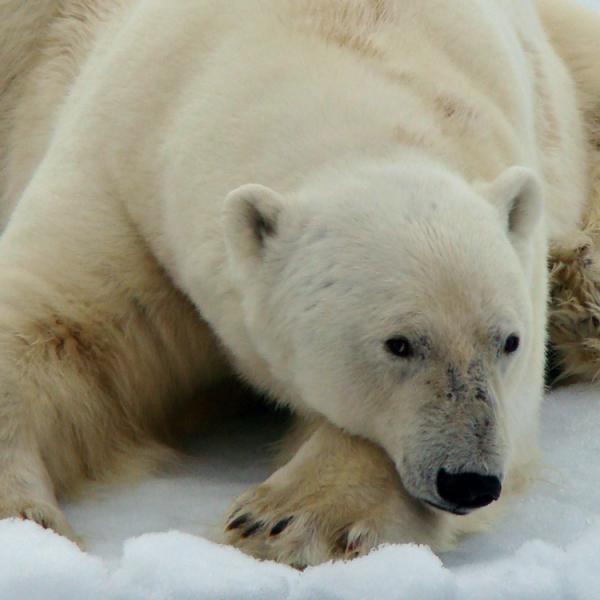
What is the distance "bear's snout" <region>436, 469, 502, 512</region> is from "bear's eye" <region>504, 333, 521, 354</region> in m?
0.29

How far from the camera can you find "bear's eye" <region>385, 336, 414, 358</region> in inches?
106

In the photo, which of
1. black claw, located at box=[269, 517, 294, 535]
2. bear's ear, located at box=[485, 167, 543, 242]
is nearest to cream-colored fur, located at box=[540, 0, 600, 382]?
bear's ear, located at box=[485, 167, 543, 242]

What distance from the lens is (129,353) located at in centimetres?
335

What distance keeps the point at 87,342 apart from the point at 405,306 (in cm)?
93

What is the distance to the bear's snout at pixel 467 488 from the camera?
2.56 m

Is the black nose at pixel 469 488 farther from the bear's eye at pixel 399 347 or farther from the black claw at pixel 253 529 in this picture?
the black claw at pixel 253 529

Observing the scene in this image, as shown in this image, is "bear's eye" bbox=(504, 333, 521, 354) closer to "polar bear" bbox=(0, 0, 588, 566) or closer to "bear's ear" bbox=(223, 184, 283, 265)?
"polar bear" bbox=(0, 0, 588, 566)

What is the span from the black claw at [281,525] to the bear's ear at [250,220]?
554 millimetres

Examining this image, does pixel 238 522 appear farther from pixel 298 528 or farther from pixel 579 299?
pixel 579 299

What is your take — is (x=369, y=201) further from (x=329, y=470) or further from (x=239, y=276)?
(x=329, y=470)

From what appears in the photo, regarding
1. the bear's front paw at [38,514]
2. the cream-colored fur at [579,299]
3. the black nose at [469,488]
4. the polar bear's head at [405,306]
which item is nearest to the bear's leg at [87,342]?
the bear's front paw at [38,514]

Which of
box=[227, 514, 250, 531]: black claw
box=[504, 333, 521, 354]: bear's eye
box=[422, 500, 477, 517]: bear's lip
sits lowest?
box=[227, 514, 250, 531]: black claw

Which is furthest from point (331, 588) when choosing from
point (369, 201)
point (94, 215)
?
point (94, 215)

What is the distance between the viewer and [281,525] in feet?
8.99
